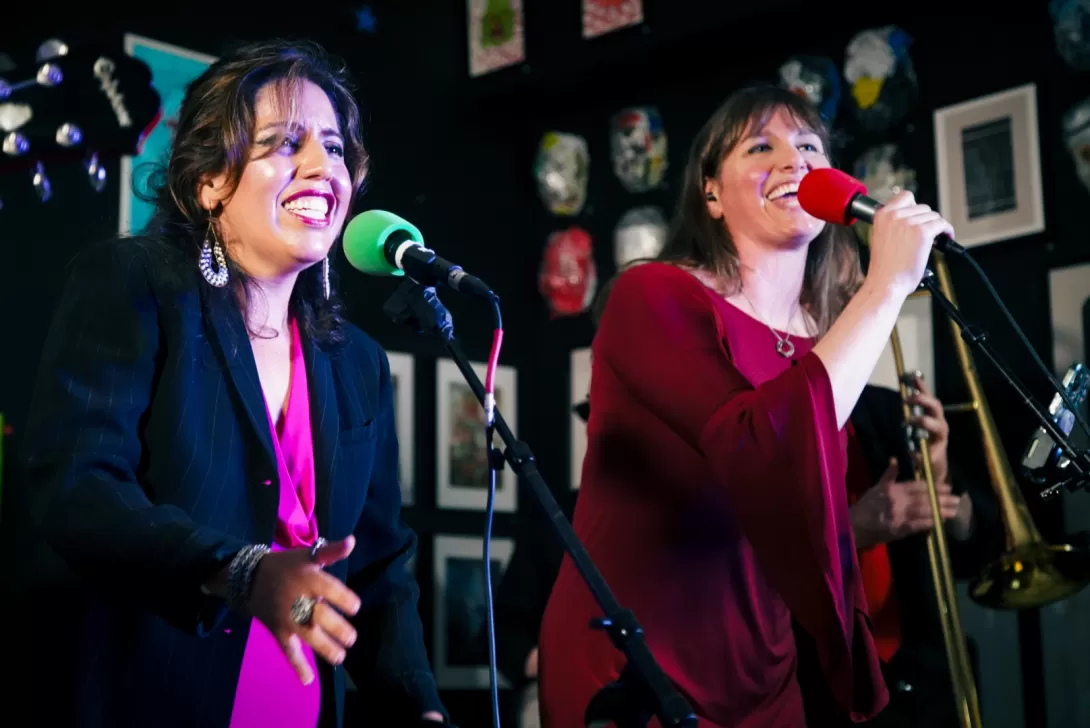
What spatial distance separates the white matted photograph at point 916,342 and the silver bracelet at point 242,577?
3082 mm

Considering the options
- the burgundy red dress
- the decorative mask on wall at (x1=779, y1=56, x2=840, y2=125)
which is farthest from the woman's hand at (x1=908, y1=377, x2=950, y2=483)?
the decorative mask on wall at (x1=779, y1=56, x2=840, y2=125)

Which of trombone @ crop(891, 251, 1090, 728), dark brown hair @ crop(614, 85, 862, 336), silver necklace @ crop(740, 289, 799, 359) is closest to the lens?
silver necklace @ crop(740, 289, 799, 359)

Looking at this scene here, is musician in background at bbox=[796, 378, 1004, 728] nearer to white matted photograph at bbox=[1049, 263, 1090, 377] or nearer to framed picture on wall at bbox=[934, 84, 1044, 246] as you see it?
white matted photograph at bbox=[1049, 263, 1090, 377]

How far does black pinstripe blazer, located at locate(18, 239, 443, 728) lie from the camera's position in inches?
63.3

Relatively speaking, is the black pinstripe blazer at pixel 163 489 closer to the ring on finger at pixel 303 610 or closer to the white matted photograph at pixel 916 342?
the ring on finger at pixel 303 610

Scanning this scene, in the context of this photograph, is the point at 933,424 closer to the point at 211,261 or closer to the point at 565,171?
the point at 211,261

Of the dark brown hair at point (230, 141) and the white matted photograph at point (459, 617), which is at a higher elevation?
the dark brown hair at point (230, 141)

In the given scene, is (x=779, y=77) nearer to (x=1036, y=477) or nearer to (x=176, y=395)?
(x=1036, y=477)

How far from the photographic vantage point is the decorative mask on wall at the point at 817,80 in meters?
4.57

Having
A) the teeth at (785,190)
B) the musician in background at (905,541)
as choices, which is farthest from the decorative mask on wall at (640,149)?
the teeth at (785,190)

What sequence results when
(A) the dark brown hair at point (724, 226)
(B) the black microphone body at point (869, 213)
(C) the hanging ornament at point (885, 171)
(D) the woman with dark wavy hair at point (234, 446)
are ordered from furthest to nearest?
(C) the hanging ornament at point (885, 171), (A) the dark brown hair at point (724, 226), (B) the black microphone body at point (869, 213), (D) the woman with dark wavy hair at point (234, 446)

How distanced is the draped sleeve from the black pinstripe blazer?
0.56m

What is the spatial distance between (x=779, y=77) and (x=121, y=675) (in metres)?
3.71

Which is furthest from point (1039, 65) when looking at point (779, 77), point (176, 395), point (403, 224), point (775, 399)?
point (176, 395)
